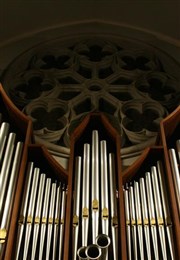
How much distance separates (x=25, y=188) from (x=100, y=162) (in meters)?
0.95

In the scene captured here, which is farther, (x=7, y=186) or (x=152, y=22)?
(x=152, y=22)

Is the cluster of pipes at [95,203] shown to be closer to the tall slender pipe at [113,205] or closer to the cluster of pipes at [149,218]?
the tall slender pipe at [113,205]

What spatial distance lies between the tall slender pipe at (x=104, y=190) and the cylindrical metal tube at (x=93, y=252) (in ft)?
2.16

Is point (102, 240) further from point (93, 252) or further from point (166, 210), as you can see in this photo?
point (166, 210)

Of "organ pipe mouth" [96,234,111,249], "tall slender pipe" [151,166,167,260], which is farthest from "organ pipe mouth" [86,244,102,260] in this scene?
"tall slender pipe" [151,166,167,260]

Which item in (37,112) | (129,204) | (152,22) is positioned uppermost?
(152,22)

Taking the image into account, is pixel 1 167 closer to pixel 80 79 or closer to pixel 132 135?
pixel 132 135

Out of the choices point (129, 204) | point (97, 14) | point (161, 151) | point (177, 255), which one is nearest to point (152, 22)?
point (97, 14)

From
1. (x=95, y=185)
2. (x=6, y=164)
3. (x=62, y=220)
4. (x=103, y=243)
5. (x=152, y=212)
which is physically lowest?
(x=103, y=243)

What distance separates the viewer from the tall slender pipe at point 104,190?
4.92 m

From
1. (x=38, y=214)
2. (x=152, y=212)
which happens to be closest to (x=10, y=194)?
(x=38, y=214)

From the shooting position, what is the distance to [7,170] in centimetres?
552

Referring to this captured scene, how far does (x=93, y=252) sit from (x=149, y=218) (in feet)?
3.92

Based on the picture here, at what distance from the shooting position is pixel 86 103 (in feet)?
26.6
